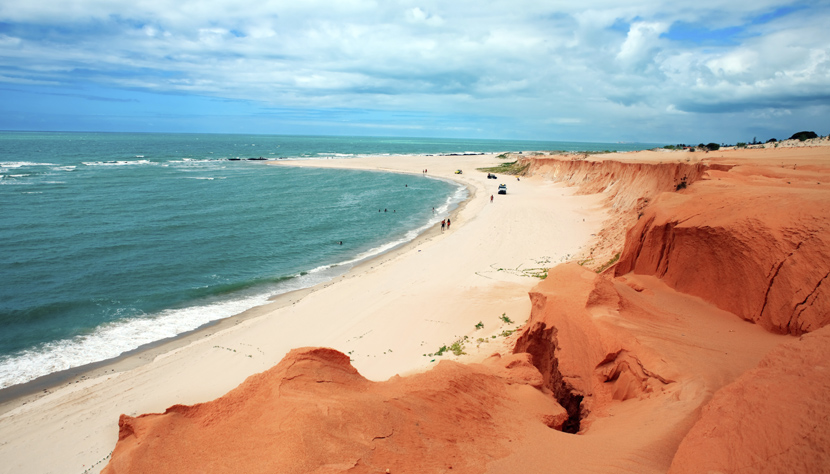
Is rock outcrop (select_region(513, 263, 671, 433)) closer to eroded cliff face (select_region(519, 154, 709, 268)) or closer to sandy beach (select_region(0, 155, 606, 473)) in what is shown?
sandy beach (select_region(0, 155, 606, 473))

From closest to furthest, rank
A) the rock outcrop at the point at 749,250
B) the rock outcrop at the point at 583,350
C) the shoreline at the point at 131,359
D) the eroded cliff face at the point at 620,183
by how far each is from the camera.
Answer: the rock outcrop at the point at 583,350
the rock outcrop at the point at 749,250
the shoreline at the point at 131,359
the eroded cliff face at the point at 620,183

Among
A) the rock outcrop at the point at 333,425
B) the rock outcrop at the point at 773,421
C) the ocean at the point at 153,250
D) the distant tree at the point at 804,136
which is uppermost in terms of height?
the distant tree at the point at 804,136

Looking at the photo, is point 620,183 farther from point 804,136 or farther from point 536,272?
point 536,272

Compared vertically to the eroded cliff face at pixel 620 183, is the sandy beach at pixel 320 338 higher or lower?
lower

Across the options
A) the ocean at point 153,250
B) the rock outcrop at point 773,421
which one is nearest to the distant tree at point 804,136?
the ocean at point 153,250

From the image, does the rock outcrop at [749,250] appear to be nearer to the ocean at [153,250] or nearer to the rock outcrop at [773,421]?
the rock outcrop at [773,421]

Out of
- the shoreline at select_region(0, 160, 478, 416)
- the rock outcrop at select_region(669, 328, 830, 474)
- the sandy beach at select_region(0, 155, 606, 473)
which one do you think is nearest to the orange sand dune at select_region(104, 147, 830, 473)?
the rock outcrop at select_region(669, 328, 830, 474)

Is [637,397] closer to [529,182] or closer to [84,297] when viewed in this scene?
[84,297]

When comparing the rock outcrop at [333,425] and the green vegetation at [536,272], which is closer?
the rock outcrop at [333,425]
